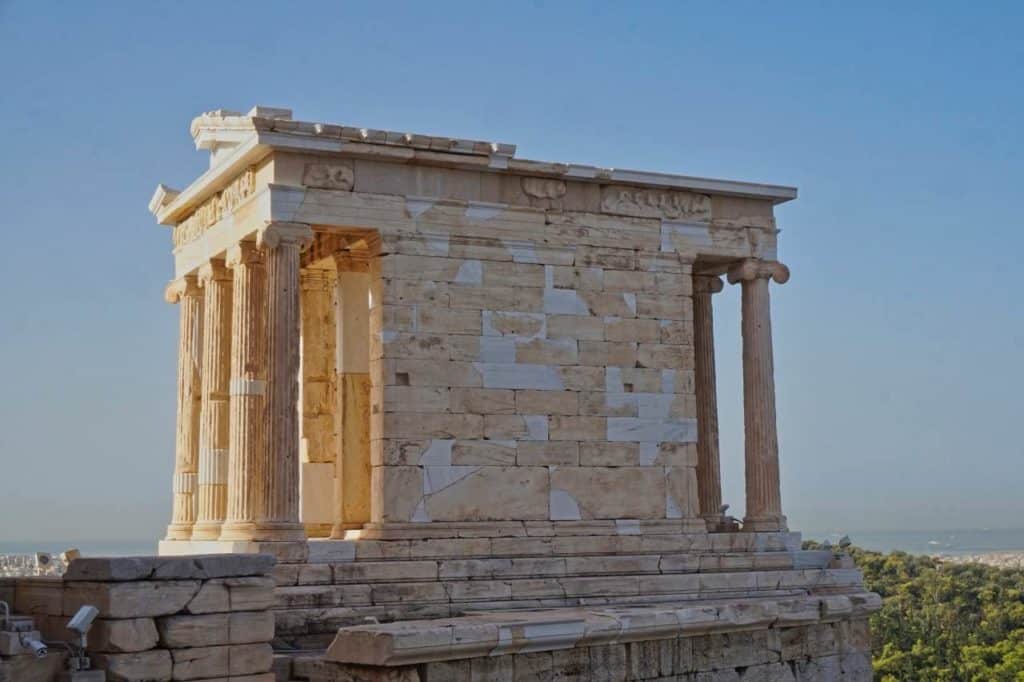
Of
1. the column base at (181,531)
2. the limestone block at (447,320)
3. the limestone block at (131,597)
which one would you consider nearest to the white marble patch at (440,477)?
the limestone block at (447,320)

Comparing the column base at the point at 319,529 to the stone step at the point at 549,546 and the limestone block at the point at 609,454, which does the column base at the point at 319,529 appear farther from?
the limestone block at the point at 609,454

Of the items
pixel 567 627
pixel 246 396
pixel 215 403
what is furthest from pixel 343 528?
pixel 567 627

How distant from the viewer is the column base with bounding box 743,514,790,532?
2253 cm

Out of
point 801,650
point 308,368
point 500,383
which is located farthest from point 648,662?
point 308,368

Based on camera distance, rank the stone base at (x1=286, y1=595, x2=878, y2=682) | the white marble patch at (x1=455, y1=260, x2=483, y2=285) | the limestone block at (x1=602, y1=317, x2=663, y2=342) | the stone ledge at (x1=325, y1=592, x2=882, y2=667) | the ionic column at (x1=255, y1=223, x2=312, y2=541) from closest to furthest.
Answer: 1. the stone ledge at (x1=325, y1=592, x2=882, y2=667)
2. the stone base at (x1=286, y1=595, x2=878, y2=682)
3. the ionic column at (x1=255, y1=223, x2=312, y2=541)
4. the white marble patch at (x1=455, y1=260, x2=483, y2=285)
5. the limestone block at (x1=602, y1=317, x2=663, y2=342)

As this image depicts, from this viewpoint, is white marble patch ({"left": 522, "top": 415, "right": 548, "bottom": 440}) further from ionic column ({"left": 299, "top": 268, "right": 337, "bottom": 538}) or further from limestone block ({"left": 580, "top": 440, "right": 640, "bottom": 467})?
ionic column ({"left": 299, "top": 268, "right": 337, "bottom": 538})

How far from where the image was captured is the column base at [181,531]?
74.9ft

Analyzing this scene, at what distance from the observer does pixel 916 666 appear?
42125mm

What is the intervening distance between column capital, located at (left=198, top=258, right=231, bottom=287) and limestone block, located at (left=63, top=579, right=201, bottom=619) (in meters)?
9.44

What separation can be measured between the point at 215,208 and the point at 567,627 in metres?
9.30

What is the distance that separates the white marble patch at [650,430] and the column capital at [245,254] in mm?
5555

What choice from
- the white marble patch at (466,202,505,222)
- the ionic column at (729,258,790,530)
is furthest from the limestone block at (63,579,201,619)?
the ionic column at (729,258,790,530)

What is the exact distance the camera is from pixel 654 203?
22.3 m

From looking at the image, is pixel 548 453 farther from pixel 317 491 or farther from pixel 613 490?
pixel 317 491
